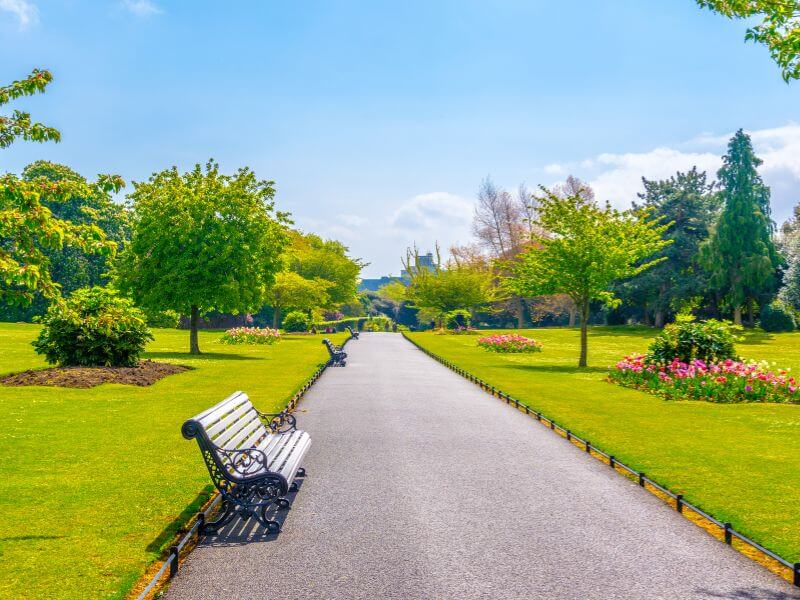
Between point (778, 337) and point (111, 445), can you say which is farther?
point (778, 337)

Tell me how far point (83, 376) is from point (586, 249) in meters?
19.1

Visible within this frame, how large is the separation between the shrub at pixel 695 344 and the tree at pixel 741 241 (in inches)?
1488

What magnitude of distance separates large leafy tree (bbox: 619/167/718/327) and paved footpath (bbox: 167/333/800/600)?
2149 inches

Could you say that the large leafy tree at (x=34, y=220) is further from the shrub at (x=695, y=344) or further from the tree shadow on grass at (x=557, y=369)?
the tree shadow on grass at (x=557, y=369)

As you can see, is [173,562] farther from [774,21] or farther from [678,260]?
[678,260]

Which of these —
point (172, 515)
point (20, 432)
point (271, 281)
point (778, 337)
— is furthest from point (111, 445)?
point (778, 337)

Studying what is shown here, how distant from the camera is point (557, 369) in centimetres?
2773

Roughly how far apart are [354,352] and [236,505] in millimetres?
30132

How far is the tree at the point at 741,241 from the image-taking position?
55.2 m

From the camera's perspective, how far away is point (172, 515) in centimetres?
746

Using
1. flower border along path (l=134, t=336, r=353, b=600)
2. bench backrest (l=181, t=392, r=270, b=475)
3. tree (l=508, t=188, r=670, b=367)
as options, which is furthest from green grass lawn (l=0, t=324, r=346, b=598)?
tree (l=508, t=188, r=670, b=367)

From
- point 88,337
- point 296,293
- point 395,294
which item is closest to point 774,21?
point 88,337

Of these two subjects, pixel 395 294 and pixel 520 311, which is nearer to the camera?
pixel 520 311

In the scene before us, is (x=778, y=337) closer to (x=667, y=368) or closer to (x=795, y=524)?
(x=667, y=368)
